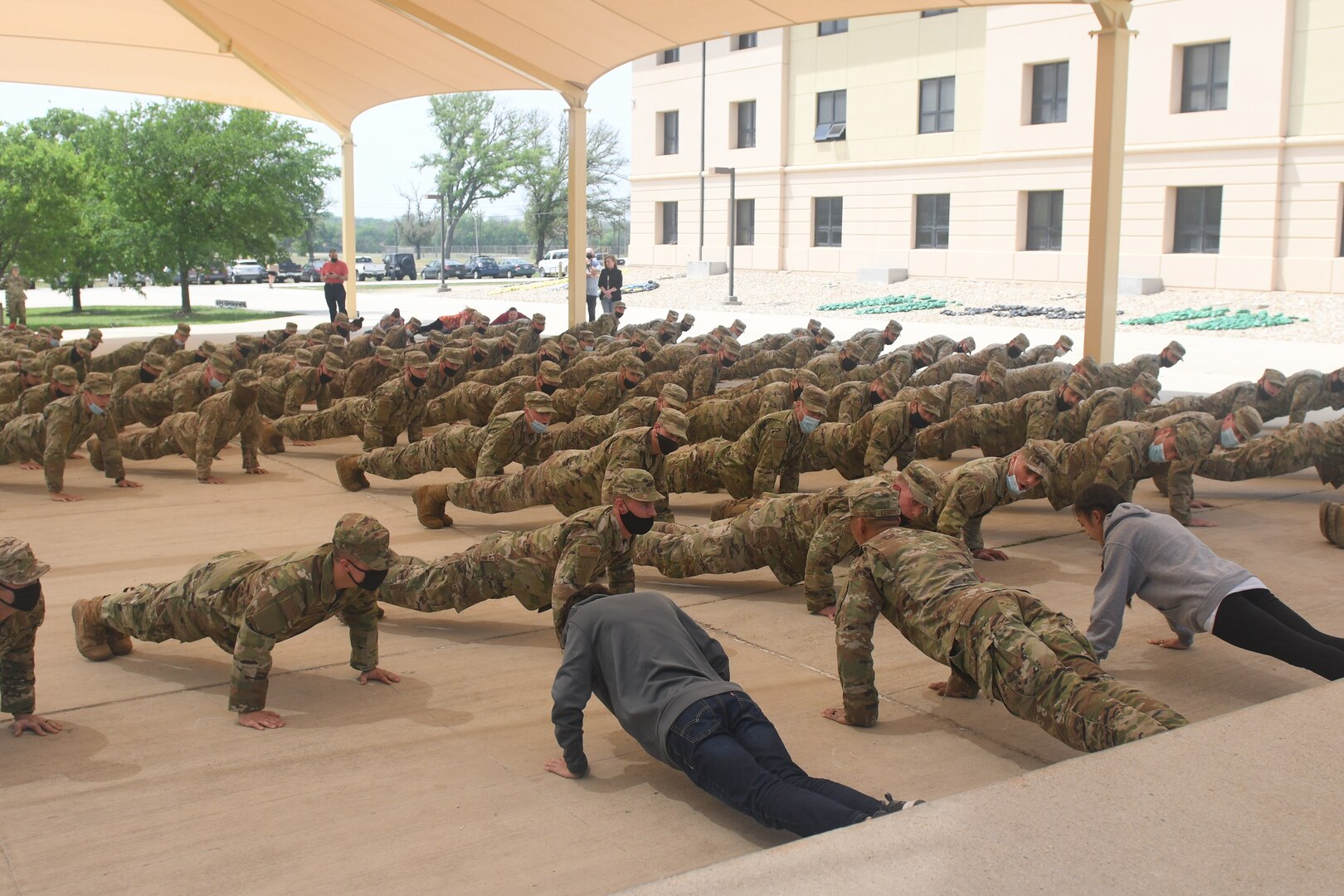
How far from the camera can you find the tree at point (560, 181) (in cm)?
7450

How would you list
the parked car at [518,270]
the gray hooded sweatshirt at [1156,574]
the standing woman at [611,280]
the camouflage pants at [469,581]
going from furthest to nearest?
the parked car at [518,270] → the standing woman at [611,280] → the camouflage pants at [469,581] → the gray hooded sweatshirt at [1156,574]

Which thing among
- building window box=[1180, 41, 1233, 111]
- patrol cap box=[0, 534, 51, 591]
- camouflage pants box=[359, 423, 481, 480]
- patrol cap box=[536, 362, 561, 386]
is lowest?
camouflage pants box=[359, 423, 481, 480]

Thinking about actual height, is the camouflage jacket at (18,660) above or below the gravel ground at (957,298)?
below

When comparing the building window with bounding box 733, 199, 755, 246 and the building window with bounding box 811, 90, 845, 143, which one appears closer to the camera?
the building window with bounding box 811, 90, 845, 143

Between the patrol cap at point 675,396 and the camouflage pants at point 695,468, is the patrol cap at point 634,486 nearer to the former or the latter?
the camouflage pants at point 695,468

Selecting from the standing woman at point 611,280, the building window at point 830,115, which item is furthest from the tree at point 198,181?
the building window at point 830,115

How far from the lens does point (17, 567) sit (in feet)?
15.9

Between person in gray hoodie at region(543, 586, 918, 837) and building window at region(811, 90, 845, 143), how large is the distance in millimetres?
37579

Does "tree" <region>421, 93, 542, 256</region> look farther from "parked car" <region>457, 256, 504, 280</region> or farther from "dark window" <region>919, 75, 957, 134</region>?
"dark window" <region>919, 75, 957, 134</region>

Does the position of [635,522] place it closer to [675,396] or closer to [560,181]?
[675,396]

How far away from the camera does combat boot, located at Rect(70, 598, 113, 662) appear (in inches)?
239

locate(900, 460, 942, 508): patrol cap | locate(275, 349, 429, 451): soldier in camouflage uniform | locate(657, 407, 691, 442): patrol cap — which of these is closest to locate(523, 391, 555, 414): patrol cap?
locate(657, 407, 691, 442): patrol cap

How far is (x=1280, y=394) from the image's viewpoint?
438 inches

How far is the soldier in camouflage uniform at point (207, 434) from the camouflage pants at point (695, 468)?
433 cm
